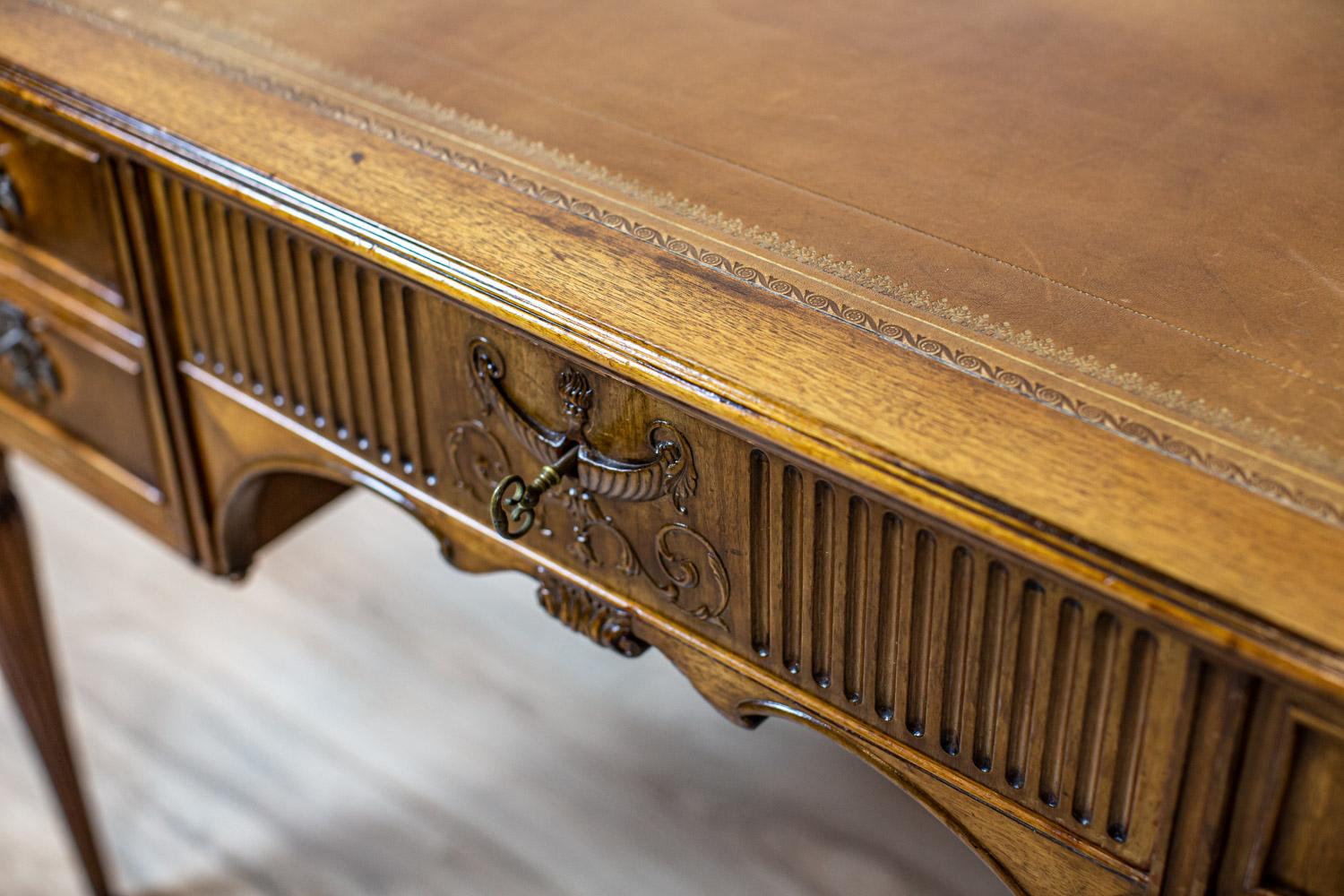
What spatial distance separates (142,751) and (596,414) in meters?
0.88

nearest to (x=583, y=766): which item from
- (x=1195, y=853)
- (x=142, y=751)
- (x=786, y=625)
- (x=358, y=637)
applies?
(x=358, y=637)

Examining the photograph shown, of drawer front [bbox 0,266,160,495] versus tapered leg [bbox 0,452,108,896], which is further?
tapered leg [bbox 0,452,108,896]

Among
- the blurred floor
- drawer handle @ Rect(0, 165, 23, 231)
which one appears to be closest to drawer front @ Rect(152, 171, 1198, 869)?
drawer handle @ Rect(0, 165, 23, 231)

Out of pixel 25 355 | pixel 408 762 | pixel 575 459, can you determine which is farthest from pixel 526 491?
pixel 408 762

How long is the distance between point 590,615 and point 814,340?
20 centimetres

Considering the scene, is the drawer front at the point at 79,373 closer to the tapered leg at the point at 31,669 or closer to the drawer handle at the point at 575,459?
the tapered leg at the point at 31,669

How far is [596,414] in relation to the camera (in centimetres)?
58

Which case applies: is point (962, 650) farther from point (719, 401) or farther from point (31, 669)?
point (31, 669)

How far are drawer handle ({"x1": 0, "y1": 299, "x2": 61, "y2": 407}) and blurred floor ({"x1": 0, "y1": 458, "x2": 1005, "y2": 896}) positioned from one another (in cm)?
50

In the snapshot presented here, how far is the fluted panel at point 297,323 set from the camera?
652 millimetres

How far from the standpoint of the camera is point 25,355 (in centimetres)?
85

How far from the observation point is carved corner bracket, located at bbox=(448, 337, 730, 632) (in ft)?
1.85

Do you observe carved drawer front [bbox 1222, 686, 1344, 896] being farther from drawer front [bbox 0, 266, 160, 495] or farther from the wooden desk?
drawer front [bbox 0, 266, 160, 495]

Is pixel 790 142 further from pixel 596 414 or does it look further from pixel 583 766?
pixel 583 766
